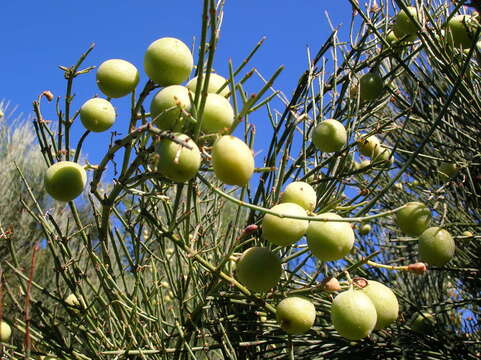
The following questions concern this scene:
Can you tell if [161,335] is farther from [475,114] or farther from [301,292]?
[475,114]

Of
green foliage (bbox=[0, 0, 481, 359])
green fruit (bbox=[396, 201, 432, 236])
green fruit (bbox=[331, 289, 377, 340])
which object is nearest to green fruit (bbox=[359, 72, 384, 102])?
green foliage (bbox=[0, 0, 481, 359])

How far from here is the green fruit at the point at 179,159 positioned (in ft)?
1.97

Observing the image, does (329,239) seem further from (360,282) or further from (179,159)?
(179,159)

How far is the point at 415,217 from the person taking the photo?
3.05ft

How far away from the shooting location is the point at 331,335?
1.19m

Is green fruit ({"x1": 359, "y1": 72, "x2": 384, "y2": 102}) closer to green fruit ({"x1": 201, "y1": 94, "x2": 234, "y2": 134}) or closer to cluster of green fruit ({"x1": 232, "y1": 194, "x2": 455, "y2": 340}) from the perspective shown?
cluster of green fruit ({"x1": 232, "y1": 194, "x2": 455, "y2": 340})

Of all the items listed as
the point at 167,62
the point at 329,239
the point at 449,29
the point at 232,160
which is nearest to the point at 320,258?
the point at 329,239

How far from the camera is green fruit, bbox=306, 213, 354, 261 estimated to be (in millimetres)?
717

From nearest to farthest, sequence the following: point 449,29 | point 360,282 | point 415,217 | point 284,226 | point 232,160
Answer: point 232,160, point 284,226, point 360,282, point 415,217, point 449,29

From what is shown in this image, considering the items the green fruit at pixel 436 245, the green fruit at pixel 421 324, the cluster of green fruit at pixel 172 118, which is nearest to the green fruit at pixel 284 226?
the cluster of green fruit at pixel 172 118

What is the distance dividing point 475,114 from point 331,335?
2.00ft

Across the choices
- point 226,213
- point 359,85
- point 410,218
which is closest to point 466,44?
point 359,85

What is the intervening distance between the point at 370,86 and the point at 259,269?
56 cm

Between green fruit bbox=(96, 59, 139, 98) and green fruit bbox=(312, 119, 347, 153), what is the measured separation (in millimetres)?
362
